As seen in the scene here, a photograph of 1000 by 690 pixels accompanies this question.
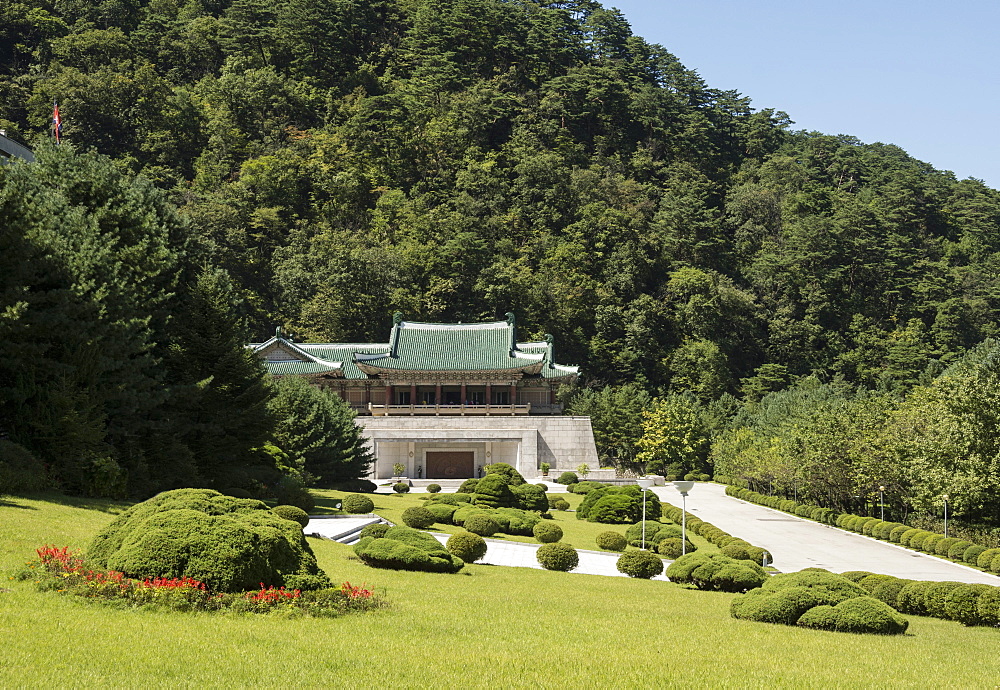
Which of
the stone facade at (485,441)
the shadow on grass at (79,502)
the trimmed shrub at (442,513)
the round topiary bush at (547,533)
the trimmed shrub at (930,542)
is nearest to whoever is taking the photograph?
the shadow on grass at (79,502)

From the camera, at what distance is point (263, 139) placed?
9506 cm

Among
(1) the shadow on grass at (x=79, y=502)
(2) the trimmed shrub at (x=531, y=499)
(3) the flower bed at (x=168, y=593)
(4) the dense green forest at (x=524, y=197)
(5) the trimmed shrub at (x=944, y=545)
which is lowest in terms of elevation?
(2) the trimmed shrub at (x=531, y=499)

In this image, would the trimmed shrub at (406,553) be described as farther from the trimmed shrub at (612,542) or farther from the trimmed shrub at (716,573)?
the trimmed shrub at (612,542)

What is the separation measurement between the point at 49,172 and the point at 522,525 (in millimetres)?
17137

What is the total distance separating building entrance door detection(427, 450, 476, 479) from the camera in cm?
6034

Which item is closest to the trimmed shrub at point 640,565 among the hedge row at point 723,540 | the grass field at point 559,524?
the hedge row at point 723,540

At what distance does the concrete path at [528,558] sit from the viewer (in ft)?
75.8

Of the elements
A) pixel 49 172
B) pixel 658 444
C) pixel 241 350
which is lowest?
pixel 658 444

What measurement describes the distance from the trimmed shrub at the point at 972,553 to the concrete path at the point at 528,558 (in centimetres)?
1001

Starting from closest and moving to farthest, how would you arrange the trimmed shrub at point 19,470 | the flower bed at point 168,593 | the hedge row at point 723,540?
the flower bed at point 168,593
the trimmed shrub at point 19,470
the hedge row at point 723,540

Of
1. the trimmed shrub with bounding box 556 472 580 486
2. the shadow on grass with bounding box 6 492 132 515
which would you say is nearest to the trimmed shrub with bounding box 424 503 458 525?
the shadow on grass with bounding box 6 492 132 515

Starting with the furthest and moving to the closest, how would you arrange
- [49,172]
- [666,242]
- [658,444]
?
[666,242]
[658,444]
[49,172]

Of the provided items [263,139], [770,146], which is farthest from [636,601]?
[770,146]

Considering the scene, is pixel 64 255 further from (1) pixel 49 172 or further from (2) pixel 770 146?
(2) pixel 770 146
